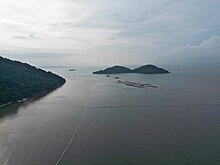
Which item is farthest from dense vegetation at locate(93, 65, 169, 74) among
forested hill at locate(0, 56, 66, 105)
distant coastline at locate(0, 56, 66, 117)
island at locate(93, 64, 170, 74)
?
distant coastline at locate(0, 56, 66, 117)

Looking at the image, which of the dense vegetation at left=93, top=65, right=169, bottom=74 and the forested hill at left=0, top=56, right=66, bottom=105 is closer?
the forested hill at left=0, top=56, right=66, bottom=105

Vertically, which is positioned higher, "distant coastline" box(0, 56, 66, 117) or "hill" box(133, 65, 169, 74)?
"hill" box(133, 65, 169, 74)

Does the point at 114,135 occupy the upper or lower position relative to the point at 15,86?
lower

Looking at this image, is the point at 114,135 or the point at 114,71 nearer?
the point at 114,135

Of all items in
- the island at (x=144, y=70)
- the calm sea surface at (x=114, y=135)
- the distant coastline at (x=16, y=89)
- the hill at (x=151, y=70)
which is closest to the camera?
the calm sea surface at (x=114, y=135)

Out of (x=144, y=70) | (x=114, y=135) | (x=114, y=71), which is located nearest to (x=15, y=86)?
(x=114, y=135)

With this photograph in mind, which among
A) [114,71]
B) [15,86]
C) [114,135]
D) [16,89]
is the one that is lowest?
[114,135]

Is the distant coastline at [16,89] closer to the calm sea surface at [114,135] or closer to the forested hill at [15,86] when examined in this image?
the forested hill at [15,86]

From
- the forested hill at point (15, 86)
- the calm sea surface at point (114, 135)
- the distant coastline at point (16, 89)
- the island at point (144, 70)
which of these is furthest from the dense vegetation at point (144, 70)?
the calm sea surface at point (114, 135)

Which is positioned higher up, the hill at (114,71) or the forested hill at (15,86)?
the hill at (114,71)

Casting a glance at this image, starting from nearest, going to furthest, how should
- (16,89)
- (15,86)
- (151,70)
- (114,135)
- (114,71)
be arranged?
(114,135) → (16,89) → (15,86) → (151,70) → (114,71)

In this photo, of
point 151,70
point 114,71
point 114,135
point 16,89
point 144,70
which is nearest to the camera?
point 114,135

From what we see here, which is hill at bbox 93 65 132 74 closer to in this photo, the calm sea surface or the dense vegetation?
the dense vegetation

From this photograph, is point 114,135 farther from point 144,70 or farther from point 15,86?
point 144,70
